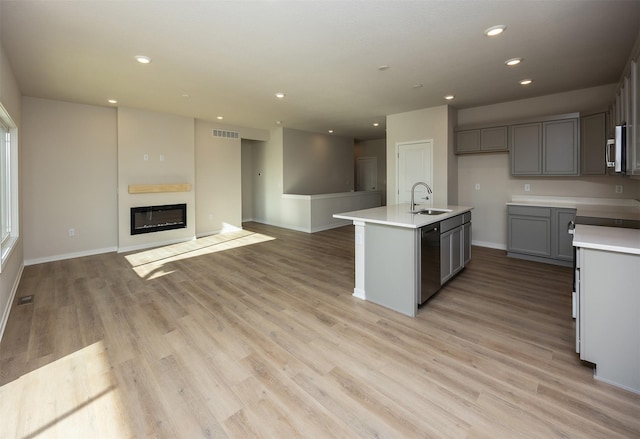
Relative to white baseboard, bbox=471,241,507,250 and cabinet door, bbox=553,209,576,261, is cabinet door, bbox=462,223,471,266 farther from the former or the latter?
white baseboard, bbox=471,241,507,250

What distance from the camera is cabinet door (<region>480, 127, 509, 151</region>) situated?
4973 mm

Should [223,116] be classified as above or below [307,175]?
above

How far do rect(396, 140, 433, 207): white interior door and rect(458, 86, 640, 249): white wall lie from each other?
0.67 metres

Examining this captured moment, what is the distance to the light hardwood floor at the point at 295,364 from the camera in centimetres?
164

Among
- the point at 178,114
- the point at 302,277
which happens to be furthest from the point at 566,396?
the point at 178,114

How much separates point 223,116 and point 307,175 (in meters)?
3.01

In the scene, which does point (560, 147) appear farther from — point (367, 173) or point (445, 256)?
point (367, 173)

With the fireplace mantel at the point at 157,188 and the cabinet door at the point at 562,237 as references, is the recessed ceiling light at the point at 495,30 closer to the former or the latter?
the cabinet door at the point at 562,237

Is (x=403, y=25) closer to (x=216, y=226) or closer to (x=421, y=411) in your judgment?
(x=421, y=411)

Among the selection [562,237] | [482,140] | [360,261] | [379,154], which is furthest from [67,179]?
[379,154]

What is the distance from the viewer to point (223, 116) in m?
6.22

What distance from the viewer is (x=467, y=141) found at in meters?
5.38

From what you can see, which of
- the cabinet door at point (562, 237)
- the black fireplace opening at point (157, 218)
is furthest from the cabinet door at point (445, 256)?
the black fireplace opening at point (157, 218)

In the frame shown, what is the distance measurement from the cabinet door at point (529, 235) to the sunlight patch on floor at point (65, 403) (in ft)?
17.3
